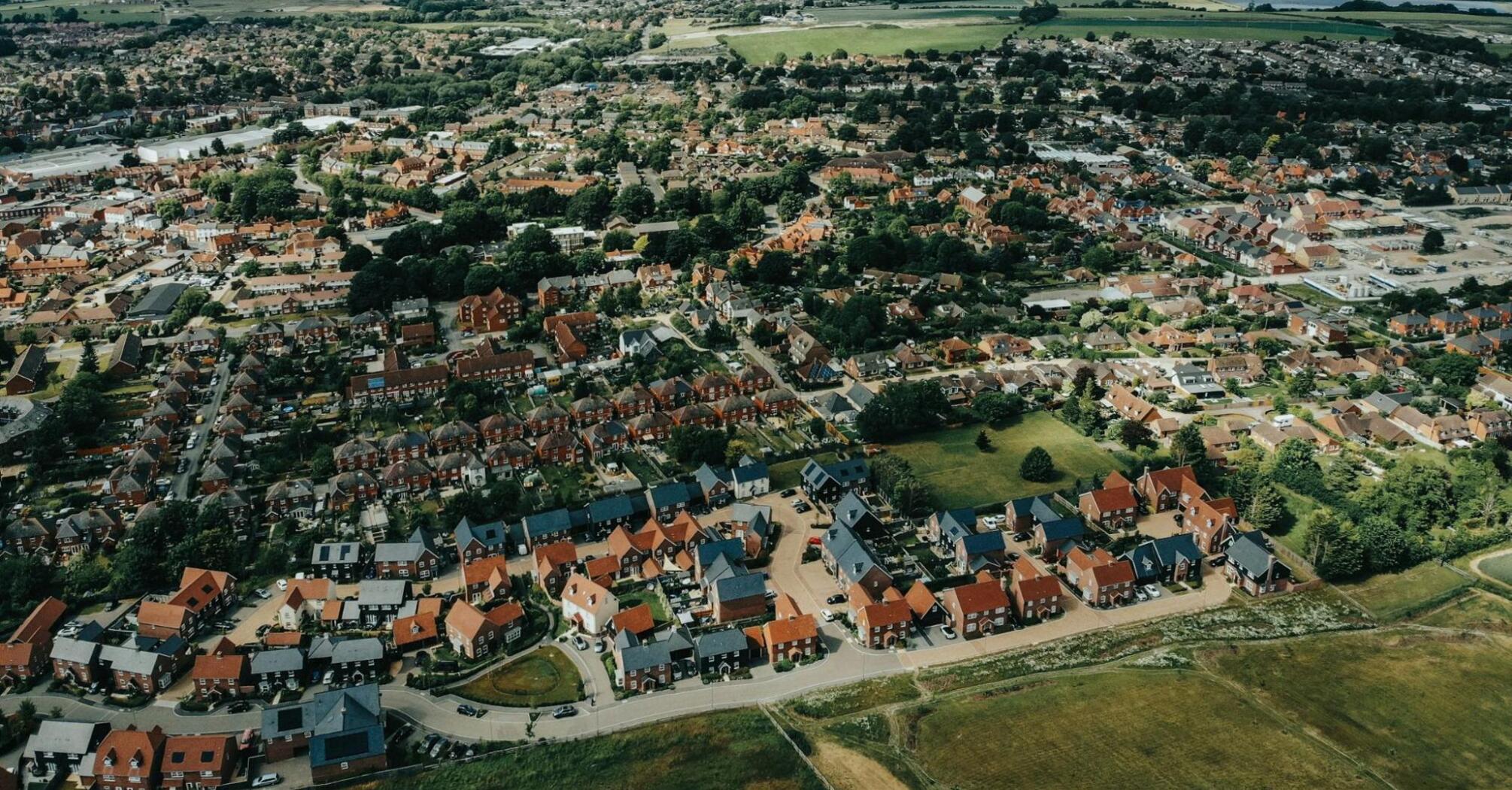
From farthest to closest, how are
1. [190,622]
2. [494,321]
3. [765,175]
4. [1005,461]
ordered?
[765,175]
[494,321]
[1005,461]
[190,622]

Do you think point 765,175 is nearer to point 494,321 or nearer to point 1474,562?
point 494,321

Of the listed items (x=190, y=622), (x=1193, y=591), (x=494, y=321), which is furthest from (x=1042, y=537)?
(x=494, y=321)

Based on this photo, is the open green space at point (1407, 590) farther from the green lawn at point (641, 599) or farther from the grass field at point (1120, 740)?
the green lawn at point (641, 599)

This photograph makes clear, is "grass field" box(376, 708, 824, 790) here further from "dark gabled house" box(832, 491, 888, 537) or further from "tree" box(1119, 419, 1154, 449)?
"tree" box(1119, 419, 1154, 449)

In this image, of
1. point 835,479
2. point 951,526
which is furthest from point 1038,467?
point 835,479

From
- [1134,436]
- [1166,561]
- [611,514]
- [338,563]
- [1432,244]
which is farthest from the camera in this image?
[1432,244]

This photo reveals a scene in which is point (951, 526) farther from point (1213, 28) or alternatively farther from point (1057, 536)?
point (1213, 28)
